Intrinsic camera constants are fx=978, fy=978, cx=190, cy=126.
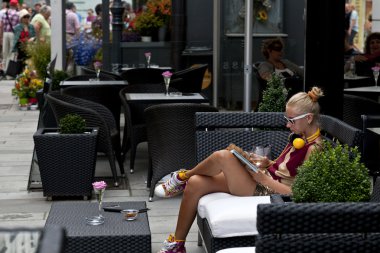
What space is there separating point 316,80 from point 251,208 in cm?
209

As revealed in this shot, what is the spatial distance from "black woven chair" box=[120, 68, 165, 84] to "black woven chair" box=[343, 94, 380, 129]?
3.31 m

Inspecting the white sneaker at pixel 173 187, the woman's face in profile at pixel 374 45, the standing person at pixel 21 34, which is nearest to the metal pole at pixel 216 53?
the woman's face in profile at pixel 374 45

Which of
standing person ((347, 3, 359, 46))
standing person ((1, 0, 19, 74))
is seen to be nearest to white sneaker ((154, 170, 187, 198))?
standing person ((347, 3, 359, 46))

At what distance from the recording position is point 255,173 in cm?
540

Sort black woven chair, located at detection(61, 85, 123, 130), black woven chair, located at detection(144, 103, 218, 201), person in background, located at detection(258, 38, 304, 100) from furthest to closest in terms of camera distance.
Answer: person in background, located at detection(258, 38, 304, 100) < black woven chair, located at detection(61, 85, 123, 130) < black woven chair, located at detection(144, 103, 218, 201)

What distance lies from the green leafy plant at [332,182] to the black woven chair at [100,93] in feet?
18.1

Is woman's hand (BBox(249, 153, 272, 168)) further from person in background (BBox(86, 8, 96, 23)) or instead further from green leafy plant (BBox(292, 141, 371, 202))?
person in background (BBox(86, 8, 96, 23))

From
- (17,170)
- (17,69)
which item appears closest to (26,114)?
(17,170)

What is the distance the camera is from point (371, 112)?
8523mm

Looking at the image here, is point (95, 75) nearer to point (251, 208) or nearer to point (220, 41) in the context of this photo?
point (220, 41)

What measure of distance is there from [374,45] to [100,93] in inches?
107

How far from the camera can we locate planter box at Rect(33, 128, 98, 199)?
24.4ft

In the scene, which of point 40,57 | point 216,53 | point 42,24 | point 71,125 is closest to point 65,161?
point 71,125

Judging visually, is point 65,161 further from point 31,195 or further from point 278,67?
point 278,67
